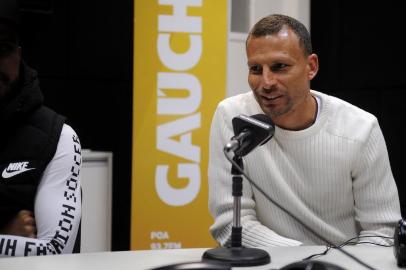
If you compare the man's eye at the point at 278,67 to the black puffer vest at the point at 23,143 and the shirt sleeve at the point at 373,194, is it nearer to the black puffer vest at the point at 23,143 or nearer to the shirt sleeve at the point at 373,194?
the shirt sleeve at the point at 373,194

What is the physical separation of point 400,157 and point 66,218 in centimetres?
231

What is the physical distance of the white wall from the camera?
12.1ft

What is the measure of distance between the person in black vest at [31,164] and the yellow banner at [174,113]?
58.2 inches

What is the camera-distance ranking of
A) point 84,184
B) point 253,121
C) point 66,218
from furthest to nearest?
point 84,184, point 66,218, point 253,121

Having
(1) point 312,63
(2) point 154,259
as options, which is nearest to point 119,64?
(1) point 312,63

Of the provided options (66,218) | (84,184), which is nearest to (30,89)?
(66,218)

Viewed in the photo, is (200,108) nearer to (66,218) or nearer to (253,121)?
(66,218)

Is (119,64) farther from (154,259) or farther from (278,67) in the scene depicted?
(154,259)

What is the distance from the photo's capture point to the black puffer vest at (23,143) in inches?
64.0

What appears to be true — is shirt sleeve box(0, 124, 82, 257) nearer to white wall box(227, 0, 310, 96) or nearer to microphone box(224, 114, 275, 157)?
microphone box(224, 114, 275, 157)

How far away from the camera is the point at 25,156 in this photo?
1.67m

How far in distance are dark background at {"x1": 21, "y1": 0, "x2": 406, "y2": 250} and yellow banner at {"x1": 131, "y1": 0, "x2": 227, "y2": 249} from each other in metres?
0.65

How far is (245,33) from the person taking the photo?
12.3ft

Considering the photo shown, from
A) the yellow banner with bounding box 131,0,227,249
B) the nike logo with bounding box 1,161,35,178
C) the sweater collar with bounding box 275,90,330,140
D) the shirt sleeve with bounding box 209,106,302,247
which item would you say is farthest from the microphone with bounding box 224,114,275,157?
the yellow banner with bounding box 131,0,227,249
